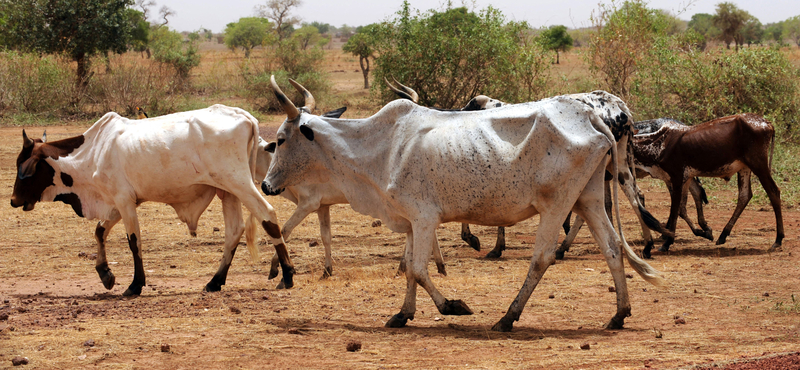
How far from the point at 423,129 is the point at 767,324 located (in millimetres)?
2892

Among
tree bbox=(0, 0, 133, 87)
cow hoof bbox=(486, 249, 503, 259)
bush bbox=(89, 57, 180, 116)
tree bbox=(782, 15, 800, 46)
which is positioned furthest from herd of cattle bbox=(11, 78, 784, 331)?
tree bbox=(782, 15, 800, 46)

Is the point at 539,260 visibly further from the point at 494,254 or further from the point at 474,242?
the point at 474,242

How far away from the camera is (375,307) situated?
21.5 feet

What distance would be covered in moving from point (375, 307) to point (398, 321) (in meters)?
0.75

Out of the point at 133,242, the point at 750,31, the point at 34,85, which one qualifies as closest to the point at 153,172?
the point at 133,242

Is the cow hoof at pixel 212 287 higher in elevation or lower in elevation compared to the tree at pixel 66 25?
lower

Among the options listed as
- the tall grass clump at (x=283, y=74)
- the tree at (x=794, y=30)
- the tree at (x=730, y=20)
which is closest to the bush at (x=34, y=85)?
the tall grass clump at (x=283, y=74)

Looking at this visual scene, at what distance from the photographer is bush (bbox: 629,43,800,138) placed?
14.8m

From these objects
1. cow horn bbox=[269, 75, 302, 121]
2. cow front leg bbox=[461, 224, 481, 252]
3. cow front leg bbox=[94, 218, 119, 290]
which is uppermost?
cow horn bbox=[269, 75, 302, 121]

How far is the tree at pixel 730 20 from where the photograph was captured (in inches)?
1810

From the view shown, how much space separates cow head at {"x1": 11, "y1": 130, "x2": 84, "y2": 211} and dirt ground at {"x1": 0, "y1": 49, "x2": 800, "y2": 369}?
0.94 m

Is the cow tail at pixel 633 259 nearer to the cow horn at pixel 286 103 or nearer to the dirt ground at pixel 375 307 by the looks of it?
the dirt ground at pixel 375 307

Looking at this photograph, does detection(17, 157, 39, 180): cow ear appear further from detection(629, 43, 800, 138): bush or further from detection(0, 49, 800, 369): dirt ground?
detection(629, 43, 800, 138): bush

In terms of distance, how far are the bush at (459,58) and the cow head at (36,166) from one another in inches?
495
